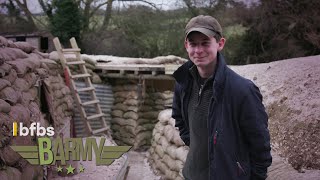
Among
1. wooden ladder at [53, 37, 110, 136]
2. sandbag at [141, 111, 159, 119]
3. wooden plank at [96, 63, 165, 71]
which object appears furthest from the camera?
sandbag at [141, 111, 159, 119]

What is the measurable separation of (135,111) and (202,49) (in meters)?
7.07

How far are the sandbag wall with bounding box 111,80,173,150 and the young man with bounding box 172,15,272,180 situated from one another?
273 inches

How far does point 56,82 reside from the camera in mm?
6773

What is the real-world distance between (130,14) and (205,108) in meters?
14.2

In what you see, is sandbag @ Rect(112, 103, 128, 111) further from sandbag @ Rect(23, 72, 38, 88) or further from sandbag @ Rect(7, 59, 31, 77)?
sandbag @ Rect(7, 59, 31, 77)

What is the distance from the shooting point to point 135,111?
8828 millimetres

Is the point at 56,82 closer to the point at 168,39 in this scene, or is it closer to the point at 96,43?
the point at 96,43

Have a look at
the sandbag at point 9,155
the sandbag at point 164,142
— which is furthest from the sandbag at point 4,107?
the sandbag at point 164,142

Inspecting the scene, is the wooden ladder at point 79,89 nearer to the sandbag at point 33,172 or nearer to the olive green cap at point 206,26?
the sandbag at point 33,172

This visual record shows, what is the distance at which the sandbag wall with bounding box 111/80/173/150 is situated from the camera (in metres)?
8.86

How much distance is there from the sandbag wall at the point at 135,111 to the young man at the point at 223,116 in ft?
22.8

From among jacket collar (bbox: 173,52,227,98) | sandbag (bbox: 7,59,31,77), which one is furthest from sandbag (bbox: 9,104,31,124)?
jacket collar (bbox: 173,52,227,98)

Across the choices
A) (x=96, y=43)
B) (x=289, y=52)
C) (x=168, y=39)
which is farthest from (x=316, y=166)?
(x=168, y=39)

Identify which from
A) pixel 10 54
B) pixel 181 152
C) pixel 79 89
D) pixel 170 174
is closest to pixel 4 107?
pixel 10 54
